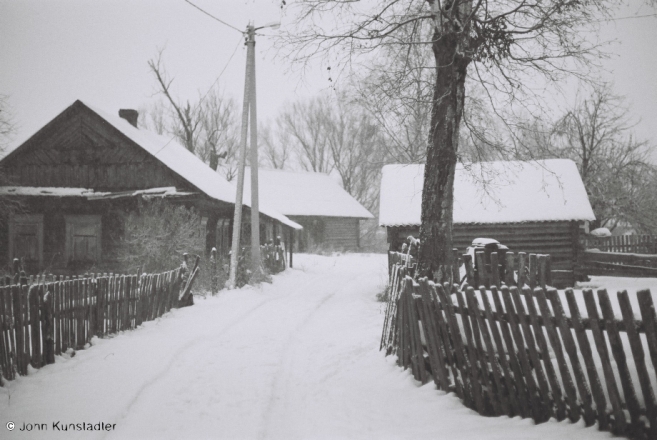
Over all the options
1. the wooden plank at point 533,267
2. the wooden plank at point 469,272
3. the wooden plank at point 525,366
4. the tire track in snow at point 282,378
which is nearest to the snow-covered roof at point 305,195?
the tire track in snow at point 282,378

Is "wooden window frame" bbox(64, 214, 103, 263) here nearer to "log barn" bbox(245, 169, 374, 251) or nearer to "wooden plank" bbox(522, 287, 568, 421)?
"log barn" bbox(245, 169, 374, 251)

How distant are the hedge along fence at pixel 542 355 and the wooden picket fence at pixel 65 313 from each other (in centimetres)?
449

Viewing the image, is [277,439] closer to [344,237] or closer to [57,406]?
[57,406]

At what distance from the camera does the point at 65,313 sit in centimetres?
623

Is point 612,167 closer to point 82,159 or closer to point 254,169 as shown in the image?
point 254,169

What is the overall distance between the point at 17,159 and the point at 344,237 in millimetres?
22791

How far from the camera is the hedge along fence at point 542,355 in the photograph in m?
3.20

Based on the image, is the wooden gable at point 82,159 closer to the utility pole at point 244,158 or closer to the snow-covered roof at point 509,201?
the utility pole at point 244,158

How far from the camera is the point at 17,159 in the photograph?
1766cm

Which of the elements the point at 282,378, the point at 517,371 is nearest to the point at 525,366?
the point at 517,371

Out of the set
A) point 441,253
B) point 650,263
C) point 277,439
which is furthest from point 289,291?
point 650,263

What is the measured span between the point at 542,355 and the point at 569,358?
→ 203mm

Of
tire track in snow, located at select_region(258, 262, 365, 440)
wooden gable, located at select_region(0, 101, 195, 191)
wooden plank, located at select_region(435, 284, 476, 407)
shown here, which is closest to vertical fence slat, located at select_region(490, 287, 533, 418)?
wooden plank, located at select_region(435, 284, 476, 407)

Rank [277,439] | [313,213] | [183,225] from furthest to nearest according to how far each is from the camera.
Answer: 1. [313,213]
2. [183,225]
3. [277,439]
